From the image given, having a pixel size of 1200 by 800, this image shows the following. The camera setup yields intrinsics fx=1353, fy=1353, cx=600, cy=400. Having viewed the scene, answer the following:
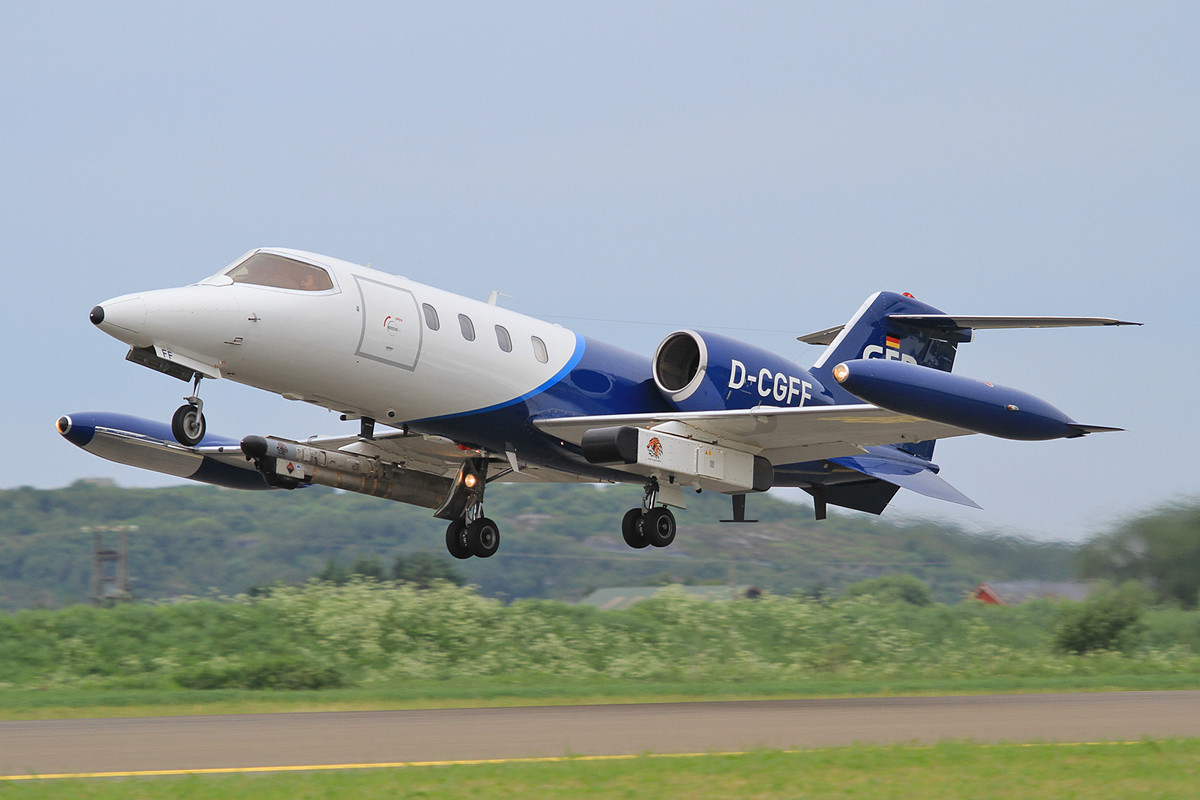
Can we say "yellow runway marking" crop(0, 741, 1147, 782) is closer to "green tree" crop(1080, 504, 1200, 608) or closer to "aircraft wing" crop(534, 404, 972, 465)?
"aircraft wing" crop(534, 404, 972, 465)

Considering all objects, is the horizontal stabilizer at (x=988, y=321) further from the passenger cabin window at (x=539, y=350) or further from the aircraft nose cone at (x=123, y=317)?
the aircraft nose cone at (x=123, y=317)

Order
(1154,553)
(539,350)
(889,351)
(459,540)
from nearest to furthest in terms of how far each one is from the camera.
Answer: (539,350) < (459,540) < (889,351) < (1154,553)

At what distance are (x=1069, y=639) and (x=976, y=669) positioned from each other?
9.87ft

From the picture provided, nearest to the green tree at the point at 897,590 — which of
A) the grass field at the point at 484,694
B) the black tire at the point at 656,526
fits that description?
the grass field at the point at 484,694

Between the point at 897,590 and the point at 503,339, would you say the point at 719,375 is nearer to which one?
the point at 503,339

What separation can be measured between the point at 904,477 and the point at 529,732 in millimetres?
9816

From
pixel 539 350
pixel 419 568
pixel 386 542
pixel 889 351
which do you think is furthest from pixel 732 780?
pixel 386 542

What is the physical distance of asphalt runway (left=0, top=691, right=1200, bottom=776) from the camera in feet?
40.7

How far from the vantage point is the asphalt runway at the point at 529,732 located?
40.7 feet

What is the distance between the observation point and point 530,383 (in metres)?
18.5

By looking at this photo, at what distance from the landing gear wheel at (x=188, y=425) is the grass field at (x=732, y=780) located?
5953 mm

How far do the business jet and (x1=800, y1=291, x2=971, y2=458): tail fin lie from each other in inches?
1.5

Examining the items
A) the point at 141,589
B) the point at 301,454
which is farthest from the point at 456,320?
the point at 141,589

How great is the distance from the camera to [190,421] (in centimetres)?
1633
